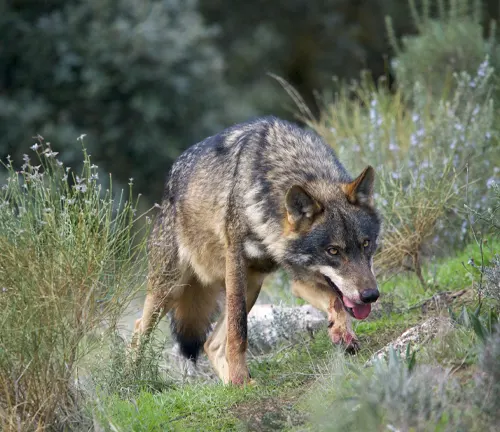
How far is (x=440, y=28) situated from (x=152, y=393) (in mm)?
7888

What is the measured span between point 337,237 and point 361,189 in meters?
0.43

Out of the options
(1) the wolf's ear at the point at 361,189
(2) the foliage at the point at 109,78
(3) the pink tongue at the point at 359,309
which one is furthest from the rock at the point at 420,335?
(2) the foliage at the point at 109,78

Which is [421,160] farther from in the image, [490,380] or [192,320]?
[490,380]

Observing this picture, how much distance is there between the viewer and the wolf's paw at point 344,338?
223 inches

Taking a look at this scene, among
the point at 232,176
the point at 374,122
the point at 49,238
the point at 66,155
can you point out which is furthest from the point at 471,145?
the point at 66,155

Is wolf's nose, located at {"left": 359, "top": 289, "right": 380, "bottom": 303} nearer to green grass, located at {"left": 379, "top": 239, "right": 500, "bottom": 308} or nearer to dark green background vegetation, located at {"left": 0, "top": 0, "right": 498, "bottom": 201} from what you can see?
green grass, located at {"left": 379, "top": 239, "right": 500, "bottom": 308}

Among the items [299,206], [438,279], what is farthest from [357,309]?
[438,279]

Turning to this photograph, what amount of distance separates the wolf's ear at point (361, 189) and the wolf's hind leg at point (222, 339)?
1.01m

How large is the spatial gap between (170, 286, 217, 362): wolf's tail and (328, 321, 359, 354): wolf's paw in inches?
52.4

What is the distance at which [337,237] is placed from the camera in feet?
17.4

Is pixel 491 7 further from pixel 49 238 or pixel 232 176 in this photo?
pixel 49 238

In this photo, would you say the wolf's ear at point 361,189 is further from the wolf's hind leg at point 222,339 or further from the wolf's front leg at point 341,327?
the wolf's hind leg at point 222,339

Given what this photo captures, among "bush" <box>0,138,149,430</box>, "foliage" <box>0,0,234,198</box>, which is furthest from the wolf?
"foliage" <box>0,0,234,198</box>

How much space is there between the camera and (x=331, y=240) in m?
5.32
